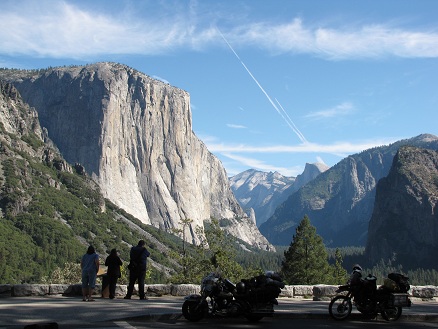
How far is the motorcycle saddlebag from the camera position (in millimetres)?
16234

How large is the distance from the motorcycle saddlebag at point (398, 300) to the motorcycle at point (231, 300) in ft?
12.0

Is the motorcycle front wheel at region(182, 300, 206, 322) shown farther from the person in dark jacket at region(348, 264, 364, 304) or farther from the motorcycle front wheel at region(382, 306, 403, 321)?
the motorcycle front wheel at region(382, 306, 403, 321)

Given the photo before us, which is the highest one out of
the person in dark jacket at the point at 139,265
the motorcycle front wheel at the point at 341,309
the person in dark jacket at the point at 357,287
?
the person in dark jacket at the point at 139,265

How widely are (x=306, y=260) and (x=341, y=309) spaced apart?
189 feet

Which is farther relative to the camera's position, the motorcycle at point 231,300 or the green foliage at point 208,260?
the green foliage at point 208,260

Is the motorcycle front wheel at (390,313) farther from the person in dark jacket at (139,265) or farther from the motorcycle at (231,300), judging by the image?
the person in dark jacket at (139,265)

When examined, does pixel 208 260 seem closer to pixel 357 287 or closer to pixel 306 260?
pixel 306 260

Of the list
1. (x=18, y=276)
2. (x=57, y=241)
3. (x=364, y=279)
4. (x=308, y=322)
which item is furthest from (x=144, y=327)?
(x=57, y=241)

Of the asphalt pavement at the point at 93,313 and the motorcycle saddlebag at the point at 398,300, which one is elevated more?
the motorcycle saddlebag at the point at 398,300

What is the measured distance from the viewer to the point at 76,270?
106 m

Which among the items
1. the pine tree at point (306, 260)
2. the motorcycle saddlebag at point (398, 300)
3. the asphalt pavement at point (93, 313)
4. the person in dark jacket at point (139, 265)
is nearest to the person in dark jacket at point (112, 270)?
the person in dark jacket at point (139, 265)

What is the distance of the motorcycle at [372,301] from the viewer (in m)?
16.1

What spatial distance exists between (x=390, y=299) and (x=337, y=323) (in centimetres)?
212

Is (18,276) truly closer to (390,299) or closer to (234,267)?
(234,267)
